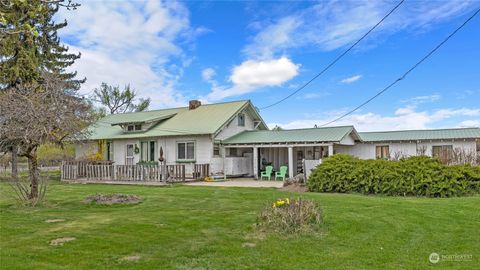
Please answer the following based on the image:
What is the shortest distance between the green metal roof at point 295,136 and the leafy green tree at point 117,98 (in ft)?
96.8

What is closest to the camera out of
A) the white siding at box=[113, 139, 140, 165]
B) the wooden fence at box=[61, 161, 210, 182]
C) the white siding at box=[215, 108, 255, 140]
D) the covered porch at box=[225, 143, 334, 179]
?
the wooden fence at box=[61, 161, 210, 182]

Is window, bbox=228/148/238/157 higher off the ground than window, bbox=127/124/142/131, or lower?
lower

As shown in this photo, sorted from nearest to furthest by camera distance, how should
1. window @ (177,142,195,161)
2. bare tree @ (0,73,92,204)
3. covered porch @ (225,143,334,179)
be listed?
bare tree @ (0,73,92,204)
window @ (177,142,195,161)
covered porch @ (225,143,334,179)

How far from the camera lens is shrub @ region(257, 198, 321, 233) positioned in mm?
7223

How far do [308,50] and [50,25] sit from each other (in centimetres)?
2020

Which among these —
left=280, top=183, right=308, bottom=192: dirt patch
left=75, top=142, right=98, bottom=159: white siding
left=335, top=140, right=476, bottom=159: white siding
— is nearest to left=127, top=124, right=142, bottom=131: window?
left=75, top=142, right=98, bottom=159: white siding

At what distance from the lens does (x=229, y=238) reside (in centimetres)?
691

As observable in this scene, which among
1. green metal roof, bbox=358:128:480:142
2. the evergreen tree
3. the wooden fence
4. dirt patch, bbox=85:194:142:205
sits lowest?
dirt patch, bbox=85:194:142:205

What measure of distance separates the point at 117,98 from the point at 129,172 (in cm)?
3253

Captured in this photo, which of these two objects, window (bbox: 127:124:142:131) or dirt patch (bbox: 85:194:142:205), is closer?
dirt patch (bbox: 85:194:142:205)

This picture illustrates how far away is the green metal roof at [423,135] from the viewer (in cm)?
2397

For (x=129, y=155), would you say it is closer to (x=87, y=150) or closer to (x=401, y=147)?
(x=87, y=150)

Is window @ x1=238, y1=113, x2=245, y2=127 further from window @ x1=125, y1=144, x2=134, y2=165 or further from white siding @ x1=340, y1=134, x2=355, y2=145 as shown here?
window @ x1=125, y1=144, x2=134, y2=165

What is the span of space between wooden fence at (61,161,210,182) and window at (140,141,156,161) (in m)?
3.60
